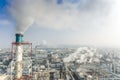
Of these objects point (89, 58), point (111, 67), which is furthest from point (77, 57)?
point (111, 67)

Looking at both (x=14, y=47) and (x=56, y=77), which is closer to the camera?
(x=14, y=47)

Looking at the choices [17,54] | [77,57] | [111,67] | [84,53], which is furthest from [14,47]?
[84,53]

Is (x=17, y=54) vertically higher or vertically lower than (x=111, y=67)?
higher

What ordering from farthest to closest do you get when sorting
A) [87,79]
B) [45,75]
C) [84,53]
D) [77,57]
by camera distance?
1. [84,53]
2. [77,57]
3. [45,75]
4. [87,79]

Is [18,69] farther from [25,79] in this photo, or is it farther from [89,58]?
[89,58]

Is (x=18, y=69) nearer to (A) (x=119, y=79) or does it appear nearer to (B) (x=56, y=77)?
(B) (x=56, y=77)

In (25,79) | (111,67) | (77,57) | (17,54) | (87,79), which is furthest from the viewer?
(77,57)

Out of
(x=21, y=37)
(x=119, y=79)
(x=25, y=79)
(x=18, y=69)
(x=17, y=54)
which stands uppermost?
(x=21, y=37)

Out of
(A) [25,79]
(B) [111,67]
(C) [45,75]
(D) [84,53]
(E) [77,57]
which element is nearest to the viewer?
(A) [25,79]

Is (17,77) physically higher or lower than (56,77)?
higher
